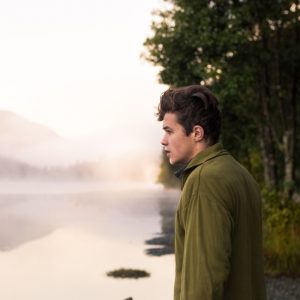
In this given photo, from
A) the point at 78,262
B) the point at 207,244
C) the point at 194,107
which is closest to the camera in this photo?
the point at 207,244

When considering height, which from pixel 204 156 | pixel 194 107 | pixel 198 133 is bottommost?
pixel 204 156

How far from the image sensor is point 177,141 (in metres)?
3.41

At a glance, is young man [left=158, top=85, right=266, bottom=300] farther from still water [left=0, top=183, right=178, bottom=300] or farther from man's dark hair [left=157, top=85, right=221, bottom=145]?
still water [left=0, top=183, right=178, bottom=300]

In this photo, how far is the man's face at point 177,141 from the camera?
11.1 feet

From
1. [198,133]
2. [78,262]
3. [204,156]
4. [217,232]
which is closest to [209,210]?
[217,232]

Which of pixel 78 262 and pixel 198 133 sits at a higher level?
pixel 198 133

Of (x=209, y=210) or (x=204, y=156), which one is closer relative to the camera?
(x=209, y=210)

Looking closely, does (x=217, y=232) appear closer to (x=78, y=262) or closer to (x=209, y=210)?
(x=209, y=210)

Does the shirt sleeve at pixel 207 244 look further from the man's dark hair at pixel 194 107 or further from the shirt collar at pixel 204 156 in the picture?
the man's dark hair at pixel 194 107

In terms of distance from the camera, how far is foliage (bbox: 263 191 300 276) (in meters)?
16.1

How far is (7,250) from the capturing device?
2575 cm

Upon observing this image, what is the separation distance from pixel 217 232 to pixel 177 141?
1.82 ft

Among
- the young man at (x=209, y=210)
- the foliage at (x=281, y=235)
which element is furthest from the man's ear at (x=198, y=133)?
the foliage at (x=281, y=235)

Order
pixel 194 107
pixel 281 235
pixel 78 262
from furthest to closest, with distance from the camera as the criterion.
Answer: pixel 78 262 < pixel 281 235 < pixel 194 107
